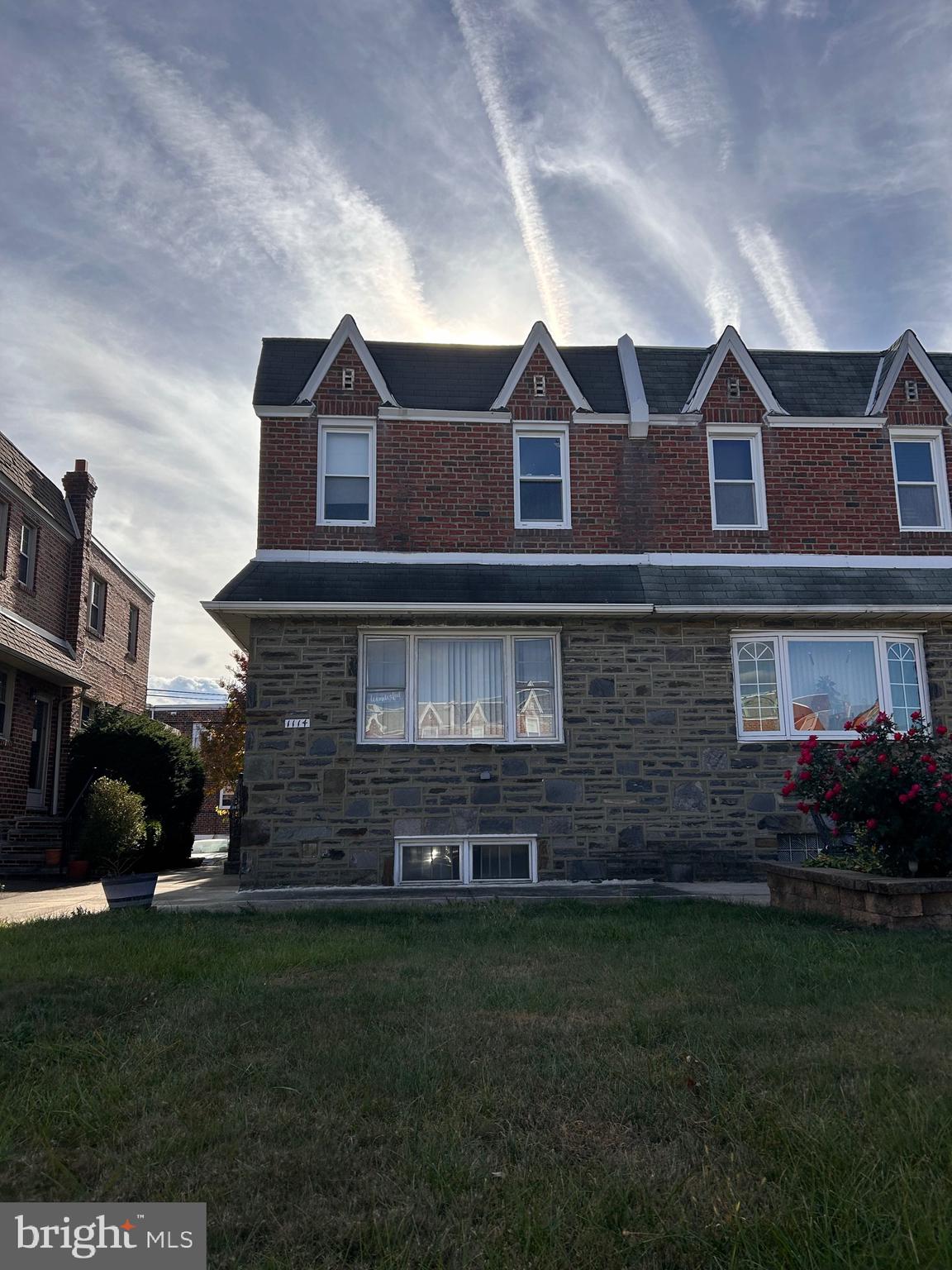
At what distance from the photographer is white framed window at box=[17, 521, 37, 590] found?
60.5ft

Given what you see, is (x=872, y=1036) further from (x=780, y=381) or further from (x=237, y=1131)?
(x=780, y=381)

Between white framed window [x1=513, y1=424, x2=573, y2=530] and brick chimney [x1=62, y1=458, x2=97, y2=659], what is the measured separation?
11.7 metres

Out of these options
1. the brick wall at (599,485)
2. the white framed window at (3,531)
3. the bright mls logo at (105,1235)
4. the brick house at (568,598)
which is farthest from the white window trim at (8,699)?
the bright mls logo at (105,1235)

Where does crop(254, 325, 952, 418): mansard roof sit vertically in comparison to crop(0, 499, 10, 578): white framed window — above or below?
above

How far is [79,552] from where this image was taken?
20.8 meters

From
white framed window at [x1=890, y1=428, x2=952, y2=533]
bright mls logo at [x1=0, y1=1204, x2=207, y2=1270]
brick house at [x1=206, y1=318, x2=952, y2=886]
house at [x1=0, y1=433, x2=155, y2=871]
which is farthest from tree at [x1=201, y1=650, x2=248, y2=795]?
bright mls logo at [x1=0, y1=1204, x2=207, y2=1270]

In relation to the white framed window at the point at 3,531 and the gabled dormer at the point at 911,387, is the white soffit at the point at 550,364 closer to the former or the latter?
the gabled dormer at the point at 911,387

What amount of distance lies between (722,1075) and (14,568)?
17.3m

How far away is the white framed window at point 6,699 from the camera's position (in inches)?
696

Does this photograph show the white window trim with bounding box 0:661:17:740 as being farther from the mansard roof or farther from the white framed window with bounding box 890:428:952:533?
the white framed window with bounding box 890:428:952:533

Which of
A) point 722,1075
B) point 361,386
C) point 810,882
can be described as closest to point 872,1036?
point 722,1075

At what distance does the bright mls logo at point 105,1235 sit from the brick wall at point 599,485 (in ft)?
34.1

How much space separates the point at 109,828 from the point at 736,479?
1205 centimetres

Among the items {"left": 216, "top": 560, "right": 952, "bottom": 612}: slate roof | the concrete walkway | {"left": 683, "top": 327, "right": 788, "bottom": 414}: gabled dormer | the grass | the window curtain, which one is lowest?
the grass
